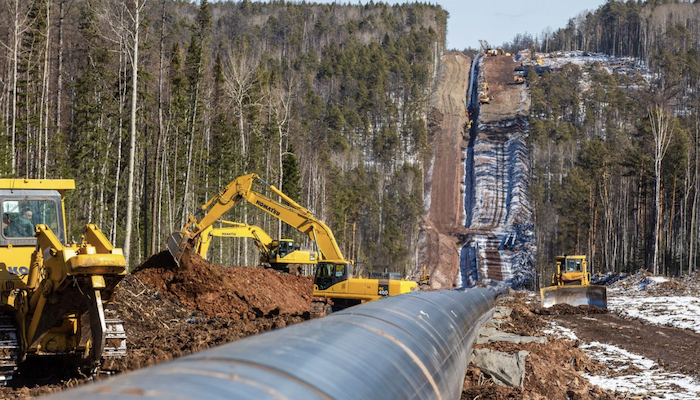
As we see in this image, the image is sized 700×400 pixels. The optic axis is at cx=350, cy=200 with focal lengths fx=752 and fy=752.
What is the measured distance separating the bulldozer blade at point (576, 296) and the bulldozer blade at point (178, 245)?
14962 mm

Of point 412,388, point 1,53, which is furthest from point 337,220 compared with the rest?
point 412,388

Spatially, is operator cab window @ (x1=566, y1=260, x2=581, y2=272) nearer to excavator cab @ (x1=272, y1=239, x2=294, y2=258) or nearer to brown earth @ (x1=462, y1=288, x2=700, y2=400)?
brown earth @ (x1=462, y1=288, x2=700, y2=400)

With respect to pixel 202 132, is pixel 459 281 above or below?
below

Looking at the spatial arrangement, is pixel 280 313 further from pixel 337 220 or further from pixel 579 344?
pixel 337 220

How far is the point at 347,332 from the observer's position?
4.81m

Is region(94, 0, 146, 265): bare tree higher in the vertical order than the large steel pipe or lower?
higher

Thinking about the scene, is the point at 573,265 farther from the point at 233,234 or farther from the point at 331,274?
the point at 331,274

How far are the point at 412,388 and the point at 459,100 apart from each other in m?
127

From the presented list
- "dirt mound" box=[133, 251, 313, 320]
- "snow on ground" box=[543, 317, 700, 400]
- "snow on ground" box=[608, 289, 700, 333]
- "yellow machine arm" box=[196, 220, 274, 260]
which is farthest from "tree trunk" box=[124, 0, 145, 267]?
"snow on ground" box=[608, 289, 700, 333]

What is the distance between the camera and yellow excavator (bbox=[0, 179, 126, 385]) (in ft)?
31.8

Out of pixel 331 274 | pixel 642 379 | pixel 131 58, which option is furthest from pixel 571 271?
pixel 642 379

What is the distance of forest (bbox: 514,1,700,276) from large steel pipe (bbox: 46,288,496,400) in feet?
150

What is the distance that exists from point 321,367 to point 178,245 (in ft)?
62.5

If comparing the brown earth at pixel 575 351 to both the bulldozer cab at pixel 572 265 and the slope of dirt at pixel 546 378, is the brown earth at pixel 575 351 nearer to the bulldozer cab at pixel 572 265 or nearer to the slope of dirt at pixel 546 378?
the slope of dirt at pixel 546 378
